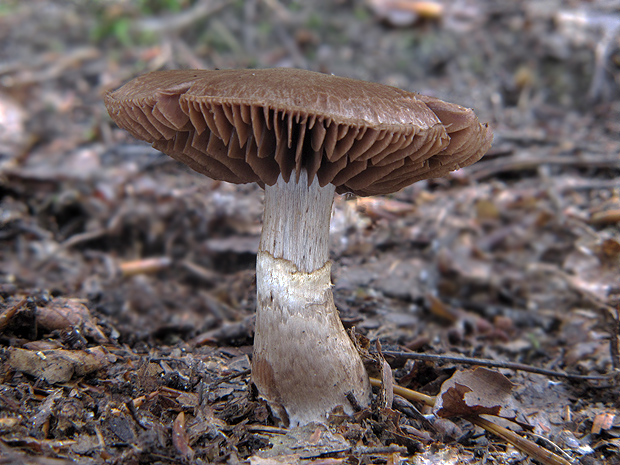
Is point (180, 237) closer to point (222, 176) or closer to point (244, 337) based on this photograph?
point (244, 337)

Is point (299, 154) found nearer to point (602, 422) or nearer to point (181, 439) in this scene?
point (181, 439)

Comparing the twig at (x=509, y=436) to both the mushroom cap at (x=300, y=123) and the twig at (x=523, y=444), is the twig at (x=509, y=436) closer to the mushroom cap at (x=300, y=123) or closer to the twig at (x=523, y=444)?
the twig at (x=523, y=444)

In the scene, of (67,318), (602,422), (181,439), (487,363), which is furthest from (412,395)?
(67,318)

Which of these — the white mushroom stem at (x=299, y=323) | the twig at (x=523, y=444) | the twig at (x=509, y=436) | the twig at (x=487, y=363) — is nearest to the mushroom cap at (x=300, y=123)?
the white mushroom stem at (x=299, y=323)

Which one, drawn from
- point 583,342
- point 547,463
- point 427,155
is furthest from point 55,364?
point 583,342

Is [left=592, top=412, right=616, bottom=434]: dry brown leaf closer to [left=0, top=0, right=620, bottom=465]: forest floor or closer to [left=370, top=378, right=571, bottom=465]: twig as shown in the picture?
[left=0, top=0, right=620, bottom=465]: forest floor

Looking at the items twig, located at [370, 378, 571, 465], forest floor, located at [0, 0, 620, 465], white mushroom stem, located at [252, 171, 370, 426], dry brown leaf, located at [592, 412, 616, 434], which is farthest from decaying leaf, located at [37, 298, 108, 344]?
dry brown leaf, located at [592, 412, 616, 434]
